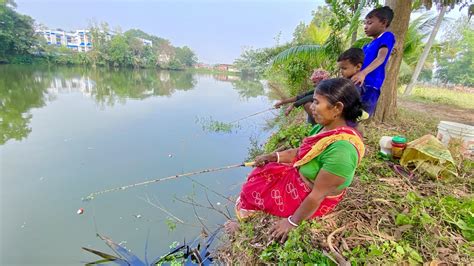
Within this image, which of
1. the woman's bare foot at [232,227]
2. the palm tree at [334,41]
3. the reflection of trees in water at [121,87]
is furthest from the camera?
the reflection of trees in water at [121,87]

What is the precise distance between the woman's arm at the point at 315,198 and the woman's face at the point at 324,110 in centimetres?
26

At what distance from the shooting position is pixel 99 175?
4223mm

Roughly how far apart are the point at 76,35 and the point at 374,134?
58.5 meters

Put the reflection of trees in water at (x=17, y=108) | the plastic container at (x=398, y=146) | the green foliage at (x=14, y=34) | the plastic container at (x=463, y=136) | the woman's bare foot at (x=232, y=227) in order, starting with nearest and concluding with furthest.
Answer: the woman's bare foot at (x=232, y=227), the plastic container at (x=398, y=146), the plastic container at (x=463, y=136), the reflection of trees in water at (x=17, y=108), the green foliage at (x=14, y=34)

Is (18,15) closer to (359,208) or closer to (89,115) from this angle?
(89,115)

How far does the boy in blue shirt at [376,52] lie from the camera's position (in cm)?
220

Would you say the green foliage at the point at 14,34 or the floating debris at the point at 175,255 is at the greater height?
the green foliage at the point at 14,34

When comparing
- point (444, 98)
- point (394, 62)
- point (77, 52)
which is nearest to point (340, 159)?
point (394, 62)

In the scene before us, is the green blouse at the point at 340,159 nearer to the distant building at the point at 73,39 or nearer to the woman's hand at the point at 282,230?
the woman's hand at the point at 282,230

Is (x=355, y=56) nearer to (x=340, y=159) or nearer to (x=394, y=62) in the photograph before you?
(x=340, y=159)

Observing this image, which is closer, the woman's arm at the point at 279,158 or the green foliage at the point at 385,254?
the green foliage at the point at 385,254

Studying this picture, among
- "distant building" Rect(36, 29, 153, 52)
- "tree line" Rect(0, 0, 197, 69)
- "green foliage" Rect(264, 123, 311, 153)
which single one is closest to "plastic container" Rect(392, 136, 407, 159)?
"green foliage" Rect(264, 123, 311, 153)

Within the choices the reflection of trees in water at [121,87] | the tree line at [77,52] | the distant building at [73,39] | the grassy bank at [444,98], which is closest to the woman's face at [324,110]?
the grassy bank at [444,98]

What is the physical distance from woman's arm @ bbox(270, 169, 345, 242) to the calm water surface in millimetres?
1946
